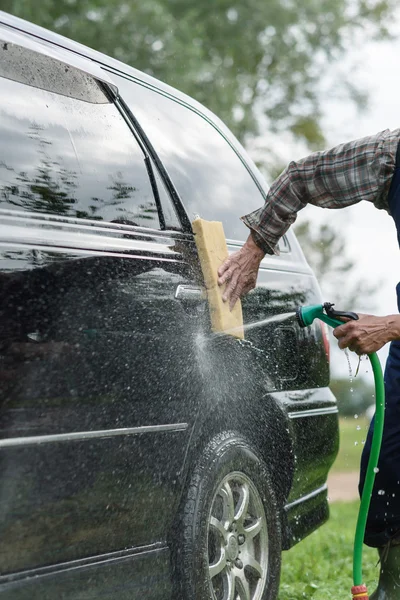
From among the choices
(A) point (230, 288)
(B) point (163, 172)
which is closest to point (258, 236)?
(A) point (230, 288)

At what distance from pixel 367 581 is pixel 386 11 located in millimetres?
22788

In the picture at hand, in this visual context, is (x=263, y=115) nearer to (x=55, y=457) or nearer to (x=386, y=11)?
(x=386, y=11)

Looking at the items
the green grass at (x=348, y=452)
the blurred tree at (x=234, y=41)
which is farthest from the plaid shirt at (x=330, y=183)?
the green grass at (x=348, y=452)

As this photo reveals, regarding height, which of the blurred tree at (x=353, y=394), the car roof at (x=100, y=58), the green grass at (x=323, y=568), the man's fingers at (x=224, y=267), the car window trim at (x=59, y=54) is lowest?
the green grass at (x=323, y=568)

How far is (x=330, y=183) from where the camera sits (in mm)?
3586

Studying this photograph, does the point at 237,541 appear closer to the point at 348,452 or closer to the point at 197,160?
the point at 197,160

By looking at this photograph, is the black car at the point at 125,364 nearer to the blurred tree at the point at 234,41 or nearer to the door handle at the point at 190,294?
the door handle at the point at 190,294

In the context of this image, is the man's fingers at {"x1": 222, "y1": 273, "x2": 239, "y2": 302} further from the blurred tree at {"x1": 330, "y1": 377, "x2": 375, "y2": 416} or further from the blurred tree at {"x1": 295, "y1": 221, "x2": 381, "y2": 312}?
the blurred tree at {"x1": 295, "y1": 221, "x2": 381, "y2": 312}

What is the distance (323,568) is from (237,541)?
2.50 meters

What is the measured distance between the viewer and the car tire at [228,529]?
3.06 m

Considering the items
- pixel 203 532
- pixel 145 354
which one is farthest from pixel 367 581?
pixel 145 354

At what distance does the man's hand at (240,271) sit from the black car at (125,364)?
10cm

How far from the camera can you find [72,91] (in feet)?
10.0

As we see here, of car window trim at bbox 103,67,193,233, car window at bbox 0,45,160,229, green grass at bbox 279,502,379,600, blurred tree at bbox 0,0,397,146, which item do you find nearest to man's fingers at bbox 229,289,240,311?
car window trim at bbox 103,67,193,233
